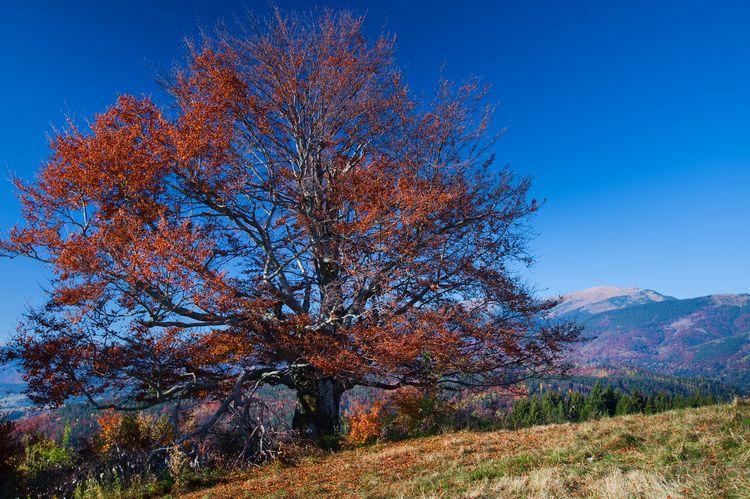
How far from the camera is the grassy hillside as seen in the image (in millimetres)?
4434

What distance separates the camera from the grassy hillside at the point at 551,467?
443 centimetres

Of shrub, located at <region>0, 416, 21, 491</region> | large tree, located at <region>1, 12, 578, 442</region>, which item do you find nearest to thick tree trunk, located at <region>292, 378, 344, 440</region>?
large tree, located at <region>1, 12, 578, 442</region>

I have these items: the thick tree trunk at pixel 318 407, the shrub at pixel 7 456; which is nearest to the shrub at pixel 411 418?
the thick tree trunk at pixel 318 407

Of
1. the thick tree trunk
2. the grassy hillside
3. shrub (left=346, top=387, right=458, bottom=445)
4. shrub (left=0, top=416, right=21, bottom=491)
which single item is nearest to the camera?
the grassy hillside

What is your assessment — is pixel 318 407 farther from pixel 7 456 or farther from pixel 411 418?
pixel 7 456

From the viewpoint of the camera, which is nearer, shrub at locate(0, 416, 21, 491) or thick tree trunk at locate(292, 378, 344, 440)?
shrub at locate(0, 416, 21, 491)

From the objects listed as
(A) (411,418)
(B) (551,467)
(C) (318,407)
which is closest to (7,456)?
(C) (318,407)

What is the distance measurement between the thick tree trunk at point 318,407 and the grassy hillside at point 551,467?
4.02m

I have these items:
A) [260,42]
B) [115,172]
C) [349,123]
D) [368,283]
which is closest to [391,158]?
[349,123]

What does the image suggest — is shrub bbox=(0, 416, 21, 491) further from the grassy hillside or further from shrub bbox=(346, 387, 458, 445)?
shrub bbox=(346, 387, 458, 445)

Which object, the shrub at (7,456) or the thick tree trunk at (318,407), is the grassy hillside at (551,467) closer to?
the thick tree trunk at (318,407)

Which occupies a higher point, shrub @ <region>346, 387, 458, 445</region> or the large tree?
the large tree

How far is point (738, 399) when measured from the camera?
9828mm

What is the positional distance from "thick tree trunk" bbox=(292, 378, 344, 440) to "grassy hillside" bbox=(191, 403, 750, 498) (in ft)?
13.2
